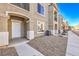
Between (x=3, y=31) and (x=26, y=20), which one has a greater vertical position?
(x=26, y=20)

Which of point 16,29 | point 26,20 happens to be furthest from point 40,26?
point 16,29

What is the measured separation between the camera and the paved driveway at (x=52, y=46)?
3.96 meters

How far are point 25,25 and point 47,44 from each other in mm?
2283

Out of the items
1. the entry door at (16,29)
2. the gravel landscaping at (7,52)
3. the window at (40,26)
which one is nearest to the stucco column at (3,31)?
the gravel landscaping at (7,52)

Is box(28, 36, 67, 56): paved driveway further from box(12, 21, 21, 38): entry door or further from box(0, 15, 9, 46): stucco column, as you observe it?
box(12, 21, 21, 38): entry door

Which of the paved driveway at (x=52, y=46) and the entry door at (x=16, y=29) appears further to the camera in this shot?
the entry door at (x=16, y=29)

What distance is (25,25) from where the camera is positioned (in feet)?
20.9

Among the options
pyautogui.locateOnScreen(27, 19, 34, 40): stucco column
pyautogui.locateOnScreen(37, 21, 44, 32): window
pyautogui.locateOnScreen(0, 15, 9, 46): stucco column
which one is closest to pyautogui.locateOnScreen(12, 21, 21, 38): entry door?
pyautogui.locateOnScreen(27, 19, 34, 40): stucco column

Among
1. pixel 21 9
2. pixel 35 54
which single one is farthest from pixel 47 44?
pixel 21 9

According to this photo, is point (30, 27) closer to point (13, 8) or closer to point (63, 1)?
point (13, 8)

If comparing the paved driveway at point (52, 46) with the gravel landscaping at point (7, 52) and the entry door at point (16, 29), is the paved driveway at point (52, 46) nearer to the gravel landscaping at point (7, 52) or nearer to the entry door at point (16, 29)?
the gravel landscaping at point (7, 52)

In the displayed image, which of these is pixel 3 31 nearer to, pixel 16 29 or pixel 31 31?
pixel 16 29

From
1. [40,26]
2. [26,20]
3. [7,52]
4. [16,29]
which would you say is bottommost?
[7,52]

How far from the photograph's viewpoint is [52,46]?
4.49 meters
